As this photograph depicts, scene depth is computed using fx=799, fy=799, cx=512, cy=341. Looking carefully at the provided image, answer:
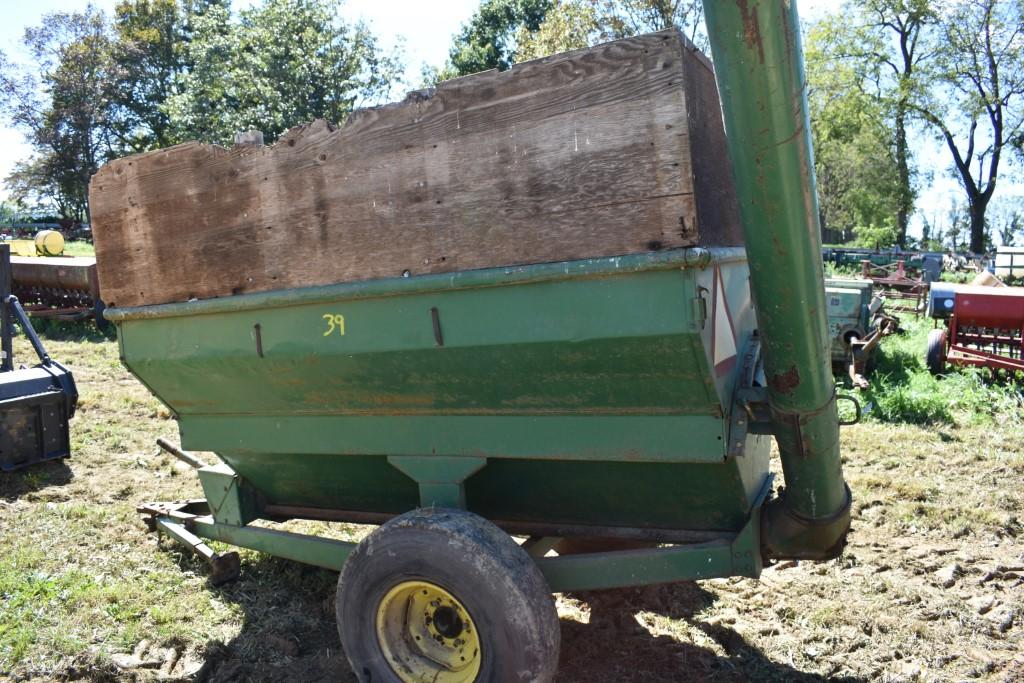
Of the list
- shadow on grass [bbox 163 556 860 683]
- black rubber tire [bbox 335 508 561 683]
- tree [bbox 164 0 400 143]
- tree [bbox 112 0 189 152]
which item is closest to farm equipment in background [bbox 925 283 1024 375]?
shadow on grass [bbox 163 556 860 683]

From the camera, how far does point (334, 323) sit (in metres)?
3.21

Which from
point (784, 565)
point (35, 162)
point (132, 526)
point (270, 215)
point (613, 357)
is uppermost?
point (35, 162)

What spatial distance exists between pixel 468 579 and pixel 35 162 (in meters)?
41.7

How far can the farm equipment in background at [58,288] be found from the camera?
12.9 meters

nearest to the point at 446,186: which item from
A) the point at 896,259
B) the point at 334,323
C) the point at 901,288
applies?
the point at 334,323

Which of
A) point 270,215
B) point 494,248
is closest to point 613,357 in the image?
point 494,248

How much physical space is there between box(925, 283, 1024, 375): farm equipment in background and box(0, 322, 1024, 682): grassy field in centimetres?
349

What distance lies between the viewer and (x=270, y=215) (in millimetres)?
3324

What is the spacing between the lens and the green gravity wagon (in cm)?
257

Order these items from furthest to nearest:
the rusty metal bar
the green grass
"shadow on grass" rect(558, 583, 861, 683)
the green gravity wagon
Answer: the green grass, the rusty metal bar, "shadow on grass" rect(558, 583, 861, 683), the green gravity wagon

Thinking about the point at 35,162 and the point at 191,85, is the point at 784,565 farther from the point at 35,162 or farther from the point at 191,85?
the point at 35,162

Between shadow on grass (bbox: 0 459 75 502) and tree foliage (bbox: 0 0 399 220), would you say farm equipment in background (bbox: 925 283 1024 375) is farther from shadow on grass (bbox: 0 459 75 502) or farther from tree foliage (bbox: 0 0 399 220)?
tree foliage (bbox: 0 0 399 220)

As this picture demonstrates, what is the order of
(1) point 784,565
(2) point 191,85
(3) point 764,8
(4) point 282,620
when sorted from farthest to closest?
(2) point 191,85 < (1) point 784,565 < (4) point 282,620 < (3) point 764,8

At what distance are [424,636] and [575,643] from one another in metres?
0.94
